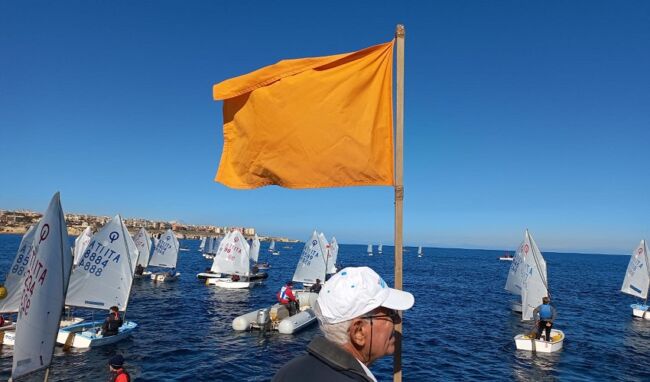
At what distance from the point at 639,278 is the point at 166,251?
5854 cm

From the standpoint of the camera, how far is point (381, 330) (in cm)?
357

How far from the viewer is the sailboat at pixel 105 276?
2527 cm

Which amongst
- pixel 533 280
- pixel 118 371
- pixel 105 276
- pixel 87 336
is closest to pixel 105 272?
pixel 105 276

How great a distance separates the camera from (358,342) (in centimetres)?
347

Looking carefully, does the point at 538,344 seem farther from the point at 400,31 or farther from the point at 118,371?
the point at 400,31

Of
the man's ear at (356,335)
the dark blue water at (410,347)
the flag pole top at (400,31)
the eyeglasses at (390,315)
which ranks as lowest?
the dark blue water at (410,347)

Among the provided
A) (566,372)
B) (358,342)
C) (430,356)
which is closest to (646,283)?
(566,372)

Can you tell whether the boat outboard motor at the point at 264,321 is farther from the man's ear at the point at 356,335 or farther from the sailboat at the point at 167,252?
the sailboat at the point at 167,252

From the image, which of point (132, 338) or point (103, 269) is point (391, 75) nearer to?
point (103, 269)

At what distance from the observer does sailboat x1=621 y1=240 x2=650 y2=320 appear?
4297 centimetres

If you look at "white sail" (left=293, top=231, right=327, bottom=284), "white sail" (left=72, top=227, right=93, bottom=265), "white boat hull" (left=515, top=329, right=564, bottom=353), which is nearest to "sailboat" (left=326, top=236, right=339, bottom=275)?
"white sail" (left=293, top=231, right=327, bottom=284)

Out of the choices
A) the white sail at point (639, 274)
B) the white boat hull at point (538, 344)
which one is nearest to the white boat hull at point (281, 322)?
the white boat hull at point (538, 344)

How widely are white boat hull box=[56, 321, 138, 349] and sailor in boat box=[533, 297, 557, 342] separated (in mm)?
25946

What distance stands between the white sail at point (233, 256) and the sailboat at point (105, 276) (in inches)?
1051
